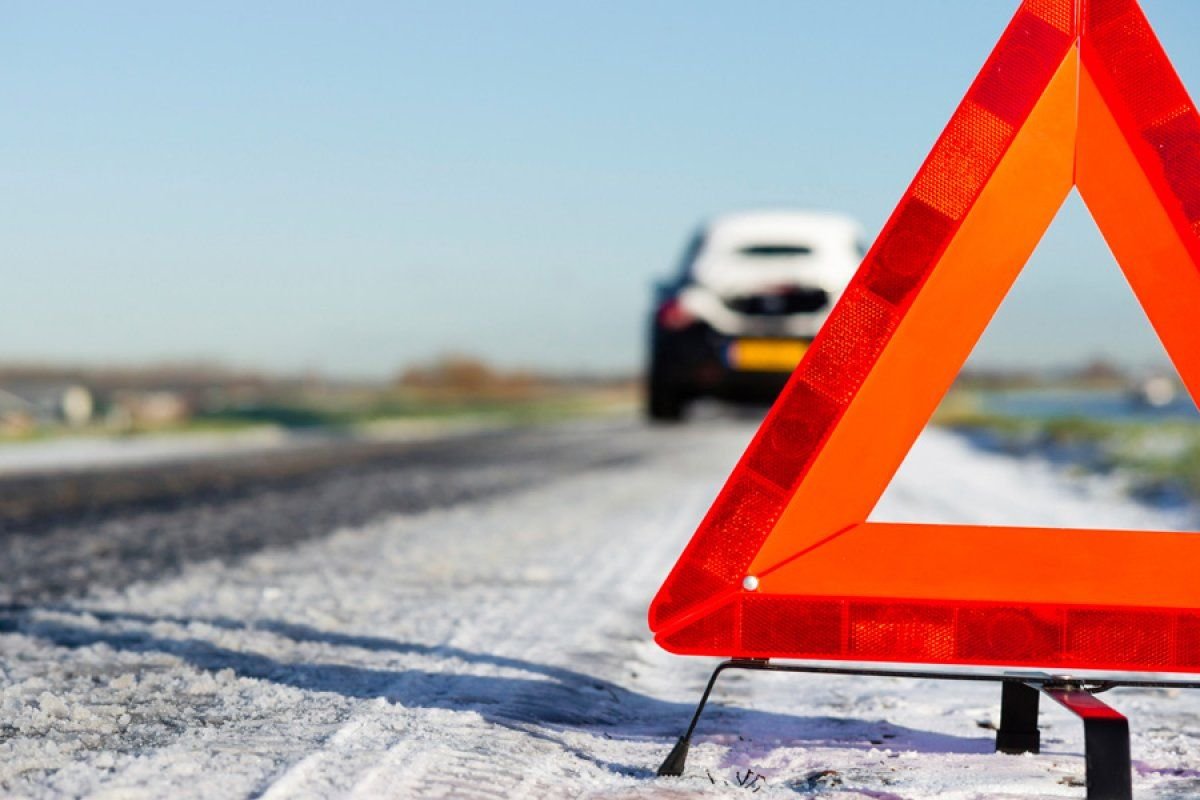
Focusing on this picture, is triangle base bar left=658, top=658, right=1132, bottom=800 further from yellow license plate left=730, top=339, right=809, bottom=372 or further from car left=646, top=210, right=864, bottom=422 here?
yellow license plate left=730, top=339, right=809, bottom=372

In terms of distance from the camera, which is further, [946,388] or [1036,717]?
[1036,717]

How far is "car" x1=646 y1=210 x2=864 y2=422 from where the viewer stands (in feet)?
33.3

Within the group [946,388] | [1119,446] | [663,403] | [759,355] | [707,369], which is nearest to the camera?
[946,388]

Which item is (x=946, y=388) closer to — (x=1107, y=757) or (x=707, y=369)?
(x=1107, y=757)

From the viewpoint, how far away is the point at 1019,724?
331 cm

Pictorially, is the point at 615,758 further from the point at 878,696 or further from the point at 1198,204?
the point at 1198,204

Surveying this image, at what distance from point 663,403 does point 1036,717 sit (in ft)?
26.5

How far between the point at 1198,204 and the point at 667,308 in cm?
775

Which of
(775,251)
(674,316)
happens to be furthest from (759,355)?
(775,251)

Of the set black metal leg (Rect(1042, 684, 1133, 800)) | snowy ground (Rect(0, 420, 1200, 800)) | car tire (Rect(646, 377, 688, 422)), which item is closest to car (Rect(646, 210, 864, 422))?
car tire (Rect(646, 377, 688, 422))

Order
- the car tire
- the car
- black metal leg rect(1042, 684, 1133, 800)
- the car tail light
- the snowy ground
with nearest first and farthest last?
black metal leg rect(1042, 684, 1133, 800), the snowy ground, the car, the car tail light, the car tire

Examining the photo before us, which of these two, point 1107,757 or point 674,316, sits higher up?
point 674,316

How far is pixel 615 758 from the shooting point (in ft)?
10.6

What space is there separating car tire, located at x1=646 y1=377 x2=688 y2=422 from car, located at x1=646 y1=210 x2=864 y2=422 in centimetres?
30
